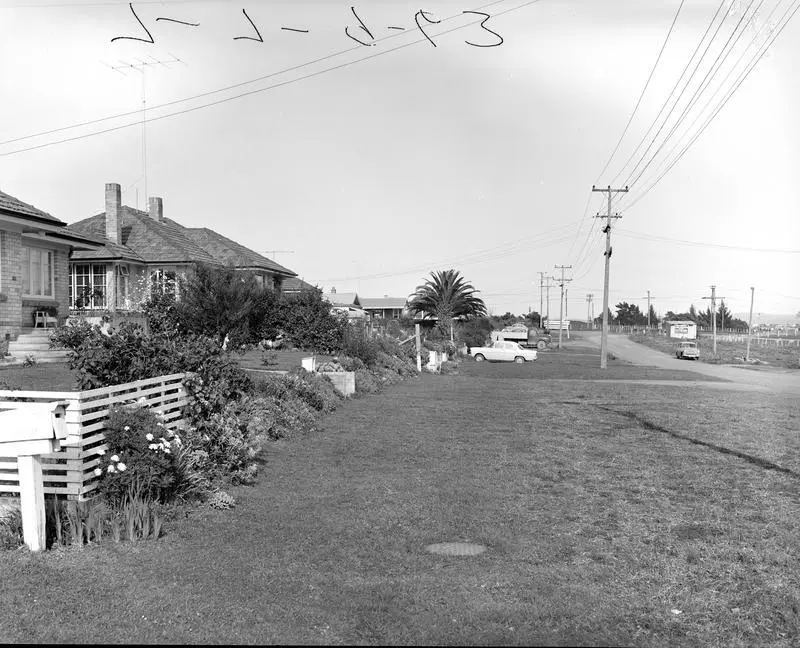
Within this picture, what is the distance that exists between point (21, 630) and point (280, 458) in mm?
6641

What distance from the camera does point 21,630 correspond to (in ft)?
15.7

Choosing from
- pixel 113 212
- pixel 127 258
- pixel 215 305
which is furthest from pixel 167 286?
pixel 113 212

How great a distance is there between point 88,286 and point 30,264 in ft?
28.7

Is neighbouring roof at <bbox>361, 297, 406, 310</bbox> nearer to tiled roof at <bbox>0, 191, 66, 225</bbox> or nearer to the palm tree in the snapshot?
the palm tree

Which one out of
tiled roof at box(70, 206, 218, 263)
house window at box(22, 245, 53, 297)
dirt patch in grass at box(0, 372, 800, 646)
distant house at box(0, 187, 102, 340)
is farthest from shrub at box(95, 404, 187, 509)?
tiled roof at box(70, 206, 218, 263)

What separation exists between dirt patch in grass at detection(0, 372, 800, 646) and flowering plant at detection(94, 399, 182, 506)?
46 cm

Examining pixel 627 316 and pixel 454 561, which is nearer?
pixel 454 561

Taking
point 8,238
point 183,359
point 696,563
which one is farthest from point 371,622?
point 8,238

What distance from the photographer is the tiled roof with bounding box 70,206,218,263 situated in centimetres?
3281

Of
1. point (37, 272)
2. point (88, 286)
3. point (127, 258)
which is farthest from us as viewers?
point (127, 258)

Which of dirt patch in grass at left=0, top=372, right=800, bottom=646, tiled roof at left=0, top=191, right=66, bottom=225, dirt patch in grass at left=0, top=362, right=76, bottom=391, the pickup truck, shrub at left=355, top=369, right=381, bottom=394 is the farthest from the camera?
the pickup truck

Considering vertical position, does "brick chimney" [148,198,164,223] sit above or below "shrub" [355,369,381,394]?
above

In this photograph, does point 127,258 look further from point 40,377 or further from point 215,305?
point 40,377

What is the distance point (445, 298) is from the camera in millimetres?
65312
